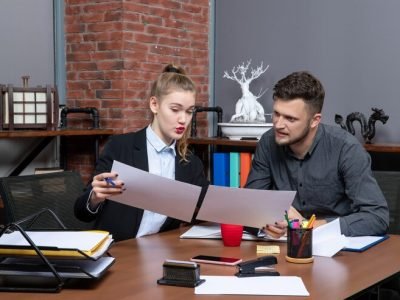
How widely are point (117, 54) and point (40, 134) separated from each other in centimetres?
76

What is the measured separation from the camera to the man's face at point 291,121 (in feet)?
7.69

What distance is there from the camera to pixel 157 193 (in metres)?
1.92

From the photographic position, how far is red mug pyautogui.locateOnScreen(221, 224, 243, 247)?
1.99 metres

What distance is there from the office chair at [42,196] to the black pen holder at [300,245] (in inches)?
37.0

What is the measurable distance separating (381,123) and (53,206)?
2.10 meters

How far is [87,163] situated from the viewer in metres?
3.89

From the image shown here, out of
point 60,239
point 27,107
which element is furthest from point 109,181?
point 27,107

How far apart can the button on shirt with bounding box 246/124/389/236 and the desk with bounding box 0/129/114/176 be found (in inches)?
51.2

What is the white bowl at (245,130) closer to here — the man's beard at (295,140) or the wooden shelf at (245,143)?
the wooden shelf at (245,143)

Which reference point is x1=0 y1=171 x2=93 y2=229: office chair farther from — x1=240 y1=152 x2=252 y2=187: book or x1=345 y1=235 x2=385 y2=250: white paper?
x1=240 y1=152 x2=252 y2=187: book

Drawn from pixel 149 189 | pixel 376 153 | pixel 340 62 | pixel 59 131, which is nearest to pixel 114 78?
pixel 59 131

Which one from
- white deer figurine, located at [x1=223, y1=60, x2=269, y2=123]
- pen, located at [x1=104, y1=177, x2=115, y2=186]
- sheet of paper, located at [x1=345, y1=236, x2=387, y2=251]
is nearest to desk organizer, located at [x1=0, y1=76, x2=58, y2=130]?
white deer figurine, located at [x1=223, y1=60, x2=269, y2=123]

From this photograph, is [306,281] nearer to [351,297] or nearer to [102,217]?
[351,297]

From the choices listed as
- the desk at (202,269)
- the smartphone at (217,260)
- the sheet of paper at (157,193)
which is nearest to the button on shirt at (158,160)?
the desk at (202,269)
